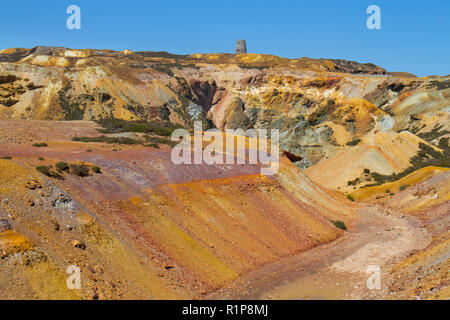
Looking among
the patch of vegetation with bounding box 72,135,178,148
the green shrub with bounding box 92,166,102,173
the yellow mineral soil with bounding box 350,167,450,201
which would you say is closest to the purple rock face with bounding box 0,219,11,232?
the green shrub with bounding box 92,166,102,173

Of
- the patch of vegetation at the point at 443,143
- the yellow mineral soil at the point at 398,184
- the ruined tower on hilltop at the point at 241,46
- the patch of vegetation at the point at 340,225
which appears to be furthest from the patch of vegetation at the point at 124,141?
the ruined tower on hilltop at the point at 241,46

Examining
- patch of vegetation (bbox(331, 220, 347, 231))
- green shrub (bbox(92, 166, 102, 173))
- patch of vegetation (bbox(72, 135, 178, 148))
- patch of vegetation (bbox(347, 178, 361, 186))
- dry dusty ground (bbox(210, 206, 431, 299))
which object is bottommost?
dry dusty ground (bbox(210, 206, 431, 299))

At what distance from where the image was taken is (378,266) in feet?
77.3

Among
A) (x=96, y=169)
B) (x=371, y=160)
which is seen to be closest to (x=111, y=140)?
(x=96, y=169)

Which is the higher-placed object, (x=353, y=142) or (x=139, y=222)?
(x=353, y=142)

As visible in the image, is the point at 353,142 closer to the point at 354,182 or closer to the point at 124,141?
the point at 354,182

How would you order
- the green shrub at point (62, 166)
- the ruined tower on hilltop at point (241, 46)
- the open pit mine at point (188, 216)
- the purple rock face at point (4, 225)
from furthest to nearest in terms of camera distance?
A: the ruined tower on hilltop at point (241, 46) < the green shrub at point (62, 166) < the open pit mine at point (188, 216) < the purple rock face at point (4, 225)

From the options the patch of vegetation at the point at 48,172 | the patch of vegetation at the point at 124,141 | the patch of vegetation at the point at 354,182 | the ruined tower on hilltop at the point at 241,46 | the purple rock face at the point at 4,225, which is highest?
the ruined tower on hilltop at the point at 241,46

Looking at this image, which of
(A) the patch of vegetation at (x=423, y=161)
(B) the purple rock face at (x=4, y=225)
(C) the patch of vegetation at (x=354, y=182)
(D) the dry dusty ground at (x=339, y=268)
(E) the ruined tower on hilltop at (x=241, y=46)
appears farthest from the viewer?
(E) the ruined tower on hilltop at (x=241, y=46)

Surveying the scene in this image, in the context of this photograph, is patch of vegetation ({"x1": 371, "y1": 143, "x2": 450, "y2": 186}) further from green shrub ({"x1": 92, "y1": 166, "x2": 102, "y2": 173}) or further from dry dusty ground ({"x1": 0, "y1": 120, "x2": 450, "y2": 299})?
green shrub ({"x1": 92, "y1": 166, "x2": 102, "y2": 173})

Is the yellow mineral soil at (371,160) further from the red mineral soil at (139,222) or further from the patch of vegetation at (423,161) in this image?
the red mineral soil at (139,222)

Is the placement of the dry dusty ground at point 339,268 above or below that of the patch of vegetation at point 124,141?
below

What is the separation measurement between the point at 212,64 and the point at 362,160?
53.0 metres
